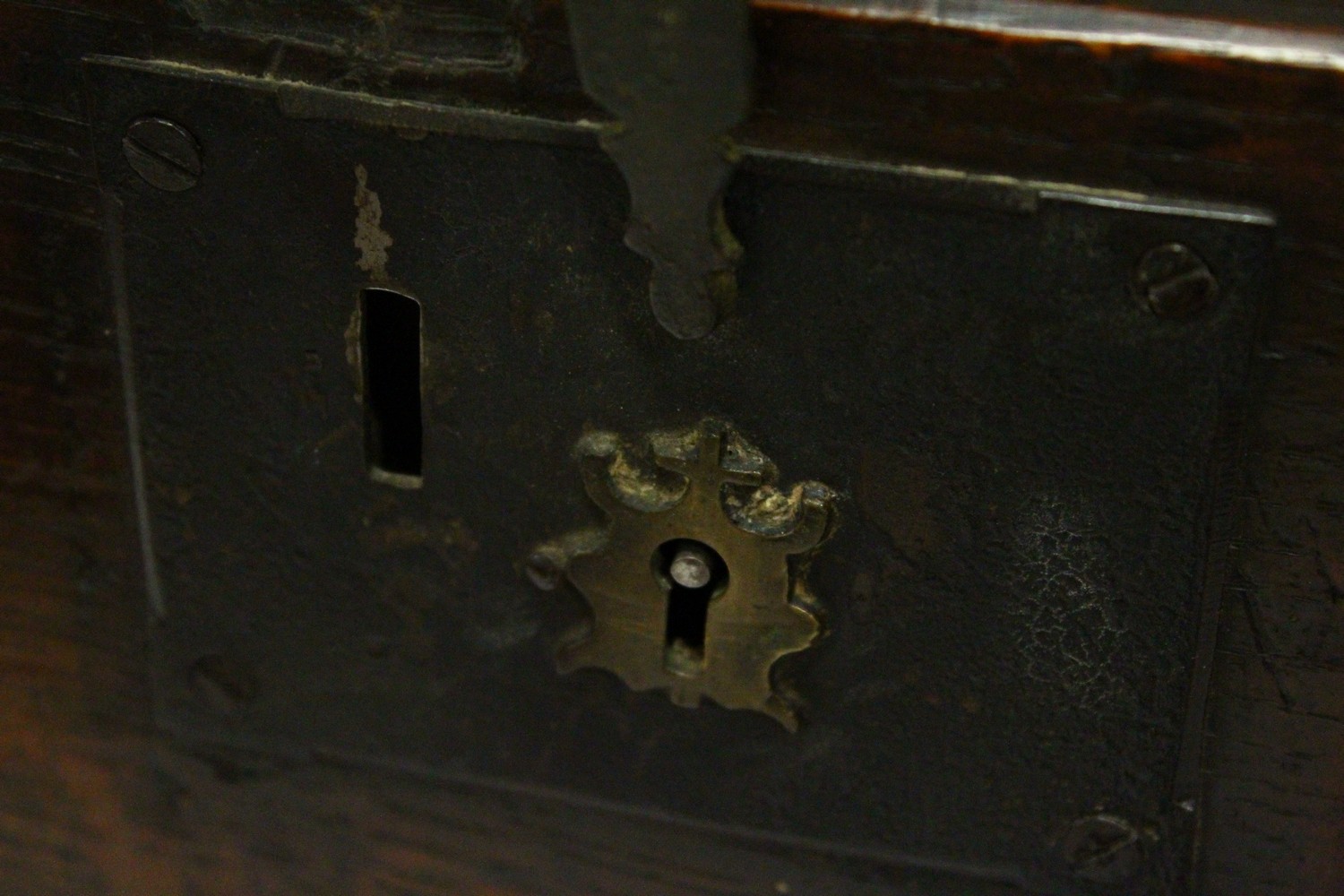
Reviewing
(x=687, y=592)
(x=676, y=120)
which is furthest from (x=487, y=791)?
(x=676, y=120)

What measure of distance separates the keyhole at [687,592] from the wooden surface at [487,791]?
0.49 ft

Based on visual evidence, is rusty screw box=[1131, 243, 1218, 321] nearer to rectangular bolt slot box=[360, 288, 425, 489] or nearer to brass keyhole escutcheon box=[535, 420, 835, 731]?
brass keyhole escutcheon box=[535, 420, 835, 731]

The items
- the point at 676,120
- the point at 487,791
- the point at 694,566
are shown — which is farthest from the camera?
the point at 487,791

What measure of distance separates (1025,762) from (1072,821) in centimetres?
4

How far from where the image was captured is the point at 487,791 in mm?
928

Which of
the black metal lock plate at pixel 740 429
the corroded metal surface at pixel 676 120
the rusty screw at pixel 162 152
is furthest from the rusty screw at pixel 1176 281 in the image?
the rusty screw at pixel 162 152

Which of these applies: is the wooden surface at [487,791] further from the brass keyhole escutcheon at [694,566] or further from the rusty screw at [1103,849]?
the brass keyhole escutcheon at [694,566]

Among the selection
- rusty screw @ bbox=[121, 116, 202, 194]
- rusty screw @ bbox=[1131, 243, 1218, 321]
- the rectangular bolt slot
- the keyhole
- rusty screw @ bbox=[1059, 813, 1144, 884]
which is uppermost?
rusty screw @ bbox=[1131, 243, 1218, 321]

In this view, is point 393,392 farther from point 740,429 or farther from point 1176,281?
point 1176,281

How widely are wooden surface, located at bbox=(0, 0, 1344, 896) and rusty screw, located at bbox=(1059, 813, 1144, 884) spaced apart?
4 centimetres

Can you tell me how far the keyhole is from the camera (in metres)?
0.77

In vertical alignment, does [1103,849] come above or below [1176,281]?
below

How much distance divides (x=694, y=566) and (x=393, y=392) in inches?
7.3

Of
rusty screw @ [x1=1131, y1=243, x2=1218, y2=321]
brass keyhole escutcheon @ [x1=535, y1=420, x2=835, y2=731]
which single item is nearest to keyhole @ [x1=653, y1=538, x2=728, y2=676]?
brass keyhole escutcheon @ [x1=535, y1=420, x2=835, y2=731]
